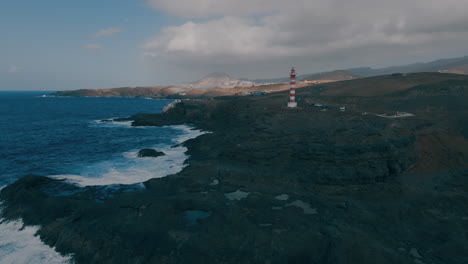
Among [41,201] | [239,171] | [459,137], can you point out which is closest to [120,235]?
[41,201]

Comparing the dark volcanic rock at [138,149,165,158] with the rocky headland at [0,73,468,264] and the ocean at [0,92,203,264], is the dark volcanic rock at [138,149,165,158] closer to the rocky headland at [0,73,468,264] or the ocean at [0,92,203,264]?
the ocean at [0,92,203,264]

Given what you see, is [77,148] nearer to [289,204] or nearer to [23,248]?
[23,248]

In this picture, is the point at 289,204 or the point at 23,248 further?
the point at 289,204

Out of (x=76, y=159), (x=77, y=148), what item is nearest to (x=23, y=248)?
(x=76, y=159)

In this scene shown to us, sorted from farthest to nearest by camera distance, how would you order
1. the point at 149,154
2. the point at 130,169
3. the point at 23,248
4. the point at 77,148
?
the point at 77,148 < the point at 149,154 < the point at 130,169 < the point at 23,248

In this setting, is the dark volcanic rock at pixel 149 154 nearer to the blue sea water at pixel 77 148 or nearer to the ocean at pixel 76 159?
the ocean at pixel 76 159
